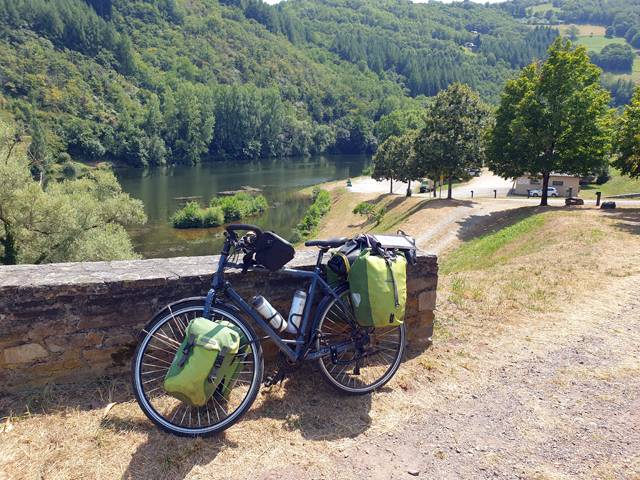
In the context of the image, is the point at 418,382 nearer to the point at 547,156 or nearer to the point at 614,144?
the point at 614,144

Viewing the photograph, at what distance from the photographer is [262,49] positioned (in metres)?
178

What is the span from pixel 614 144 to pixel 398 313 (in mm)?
20806

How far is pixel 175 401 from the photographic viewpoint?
153 inches

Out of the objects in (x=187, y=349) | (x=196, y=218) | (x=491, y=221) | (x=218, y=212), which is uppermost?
(x=187, y=349)

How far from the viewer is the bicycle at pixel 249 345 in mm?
3510

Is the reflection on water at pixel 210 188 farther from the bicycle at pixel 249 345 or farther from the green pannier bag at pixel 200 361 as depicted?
the green pannier bag at pixel 200 361

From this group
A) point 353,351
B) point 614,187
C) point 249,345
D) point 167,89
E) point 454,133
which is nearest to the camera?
point 249,345

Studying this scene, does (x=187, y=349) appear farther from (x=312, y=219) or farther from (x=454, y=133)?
(x=312, y=219)

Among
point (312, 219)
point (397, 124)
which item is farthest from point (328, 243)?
point (397, 124)

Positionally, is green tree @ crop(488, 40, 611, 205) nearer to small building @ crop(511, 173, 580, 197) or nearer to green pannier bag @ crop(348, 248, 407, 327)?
small building @ crop(511, 173, 580, 197)

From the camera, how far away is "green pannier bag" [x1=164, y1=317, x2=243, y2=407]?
128 inches

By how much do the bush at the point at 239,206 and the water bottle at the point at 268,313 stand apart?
140ft

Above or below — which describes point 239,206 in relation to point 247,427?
below

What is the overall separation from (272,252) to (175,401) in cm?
152
